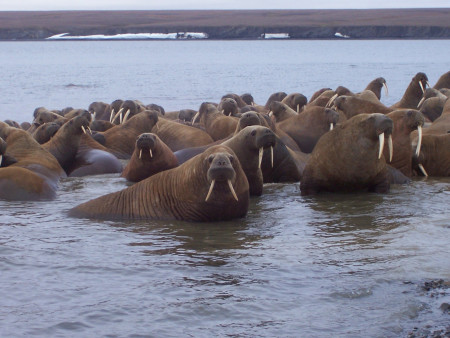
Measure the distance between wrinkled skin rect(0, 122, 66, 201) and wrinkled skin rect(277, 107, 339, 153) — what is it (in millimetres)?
3234

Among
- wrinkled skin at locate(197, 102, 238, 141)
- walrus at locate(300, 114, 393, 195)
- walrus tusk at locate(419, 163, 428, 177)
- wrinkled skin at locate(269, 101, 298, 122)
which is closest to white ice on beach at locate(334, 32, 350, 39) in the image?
wrinkled skin at locate(269, 101, 298, 122)

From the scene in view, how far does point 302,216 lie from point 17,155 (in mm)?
3433

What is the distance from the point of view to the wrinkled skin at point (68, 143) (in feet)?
32.5

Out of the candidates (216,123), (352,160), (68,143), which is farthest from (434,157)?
(68,143)

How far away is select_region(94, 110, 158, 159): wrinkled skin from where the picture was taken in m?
11.3

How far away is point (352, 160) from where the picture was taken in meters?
7.62

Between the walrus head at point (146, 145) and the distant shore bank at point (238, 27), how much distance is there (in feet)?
345

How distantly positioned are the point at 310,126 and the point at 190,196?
14.5 feet

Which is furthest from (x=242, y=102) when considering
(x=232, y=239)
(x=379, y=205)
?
(x=232, y=239)

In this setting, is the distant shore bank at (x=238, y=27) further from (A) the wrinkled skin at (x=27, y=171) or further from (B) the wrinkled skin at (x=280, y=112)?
(A) the wrinkled skin at (x=27, y=171)

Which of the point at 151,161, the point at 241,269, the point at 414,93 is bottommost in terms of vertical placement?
the point at 241,269

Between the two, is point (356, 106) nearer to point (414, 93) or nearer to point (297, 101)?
point (297, 101)

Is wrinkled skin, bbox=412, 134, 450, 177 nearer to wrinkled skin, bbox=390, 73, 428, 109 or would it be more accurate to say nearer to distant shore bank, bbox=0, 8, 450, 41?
wrinkled skin, bbox=390, 73, 428, 109

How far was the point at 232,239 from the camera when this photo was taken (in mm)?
6102
